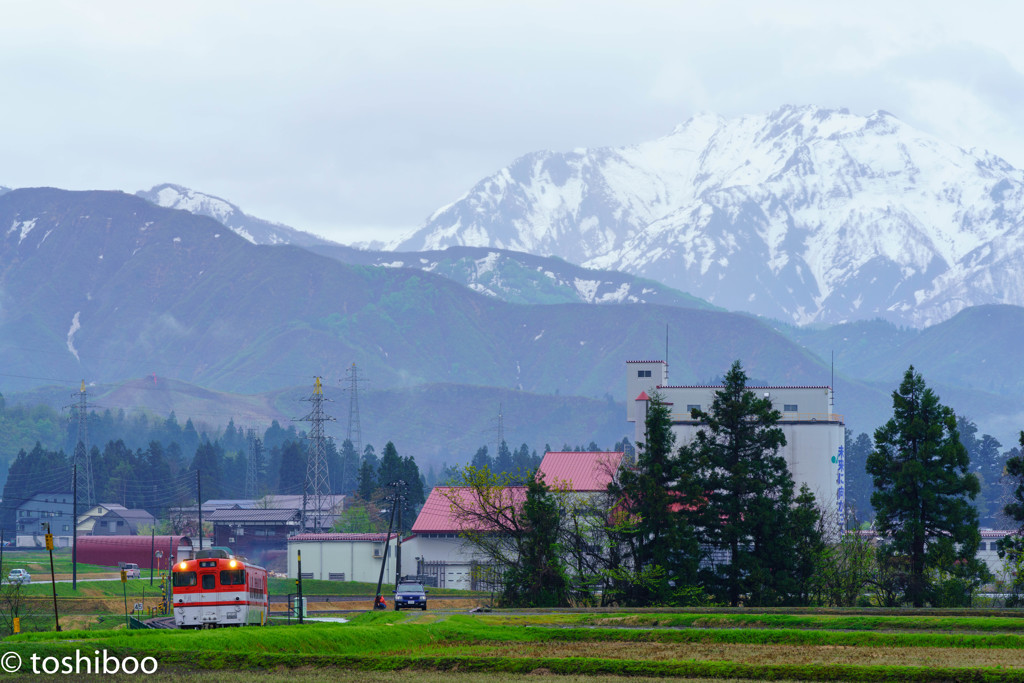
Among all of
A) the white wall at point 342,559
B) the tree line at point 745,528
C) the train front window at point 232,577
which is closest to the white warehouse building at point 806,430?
the white wall at point 342,559

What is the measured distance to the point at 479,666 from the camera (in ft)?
144

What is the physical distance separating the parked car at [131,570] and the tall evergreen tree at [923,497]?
90334 mm

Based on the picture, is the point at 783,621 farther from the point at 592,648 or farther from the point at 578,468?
the point at 578,468

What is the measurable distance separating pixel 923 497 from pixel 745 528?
34.8 feet

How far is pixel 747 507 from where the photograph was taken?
8000cm

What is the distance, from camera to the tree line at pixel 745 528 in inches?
3029

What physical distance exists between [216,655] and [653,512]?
135 ft

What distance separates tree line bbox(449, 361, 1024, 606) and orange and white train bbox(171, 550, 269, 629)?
91.9 feet

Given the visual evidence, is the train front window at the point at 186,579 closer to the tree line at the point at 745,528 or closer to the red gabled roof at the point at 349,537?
the tree line at the point at 745,528

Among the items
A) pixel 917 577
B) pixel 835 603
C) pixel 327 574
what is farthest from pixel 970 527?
pixel 327 574

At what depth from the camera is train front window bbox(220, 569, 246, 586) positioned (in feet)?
187

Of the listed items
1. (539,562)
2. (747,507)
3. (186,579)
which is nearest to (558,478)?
(539,562)

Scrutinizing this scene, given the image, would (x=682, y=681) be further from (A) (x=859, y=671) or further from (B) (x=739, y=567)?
(B) (x=739, y=567)

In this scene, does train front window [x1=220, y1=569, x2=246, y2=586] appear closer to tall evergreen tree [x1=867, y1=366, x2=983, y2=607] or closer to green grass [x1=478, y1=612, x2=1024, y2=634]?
green grass [x1=478, y1=612, x2=1024, y2=634]
